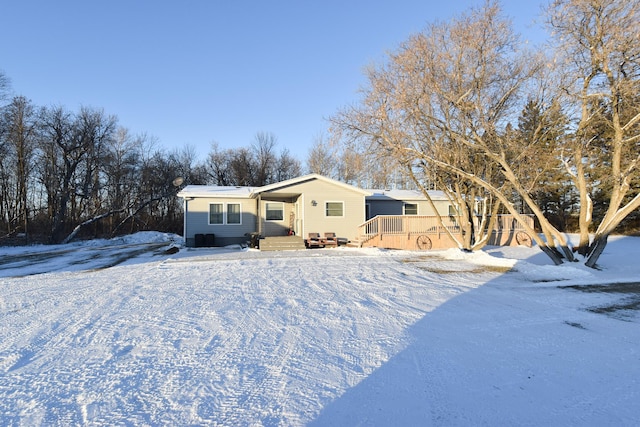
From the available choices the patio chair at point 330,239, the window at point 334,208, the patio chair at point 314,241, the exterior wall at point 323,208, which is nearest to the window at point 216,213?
the exterior wall at point 323,208

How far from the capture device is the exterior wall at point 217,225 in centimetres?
1681

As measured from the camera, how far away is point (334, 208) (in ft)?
54.8

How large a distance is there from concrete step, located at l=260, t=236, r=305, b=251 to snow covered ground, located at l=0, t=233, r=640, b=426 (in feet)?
24.8

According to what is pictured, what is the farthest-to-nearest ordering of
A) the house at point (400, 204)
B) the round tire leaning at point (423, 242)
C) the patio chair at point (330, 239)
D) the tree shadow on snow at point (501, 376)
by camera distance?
the house at point (400, 204) < the patio chair at point (330, 239) < the round tire leaning at point (423, 242) < the tree shadow on snow at point (501, 376)

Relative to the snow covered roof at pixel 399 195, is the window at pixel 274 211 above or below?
below

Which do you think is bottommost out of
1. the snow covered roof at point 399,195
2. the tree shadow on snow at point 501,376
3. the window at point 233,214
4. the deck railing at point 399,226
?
the tree shadow on snow at point 501,376

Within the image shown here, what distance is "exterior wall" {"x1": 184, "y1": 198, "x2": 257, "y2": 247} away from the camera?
16812 mm

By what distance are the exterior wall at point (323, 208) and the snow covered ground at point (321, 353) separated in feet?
28.8

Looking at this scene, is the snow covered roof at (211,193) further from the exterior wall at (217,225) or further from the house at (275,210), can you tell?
the exterior wall at (217,225)

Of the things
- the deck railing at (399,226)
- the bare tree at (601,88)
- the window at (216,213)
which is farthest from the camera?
the window at (216,213)

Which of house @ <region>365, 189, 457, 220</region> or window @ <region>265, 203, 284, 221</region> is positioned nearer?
window @ <region>265, 203, 284, 221</region>

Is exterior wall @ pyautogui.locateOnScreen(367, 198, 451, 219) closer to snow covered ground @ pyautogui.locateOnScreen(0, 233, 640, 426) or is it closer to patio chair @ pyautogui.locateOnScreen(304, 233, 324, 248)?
patio chair @ pyautogui.locateOnScreen(304, 233, 324, 248)

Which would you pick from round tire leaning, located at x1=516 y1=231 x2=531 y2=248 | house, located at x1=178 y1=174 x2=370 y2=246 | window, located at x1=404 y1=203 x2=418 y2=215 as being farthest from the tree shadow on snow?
window, located at x1=404 y1=203 x2=418 y2=215

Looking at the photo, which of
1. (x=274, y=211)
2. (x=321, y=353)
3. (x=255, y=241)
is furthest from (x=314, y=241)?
(x=321, y=353)
